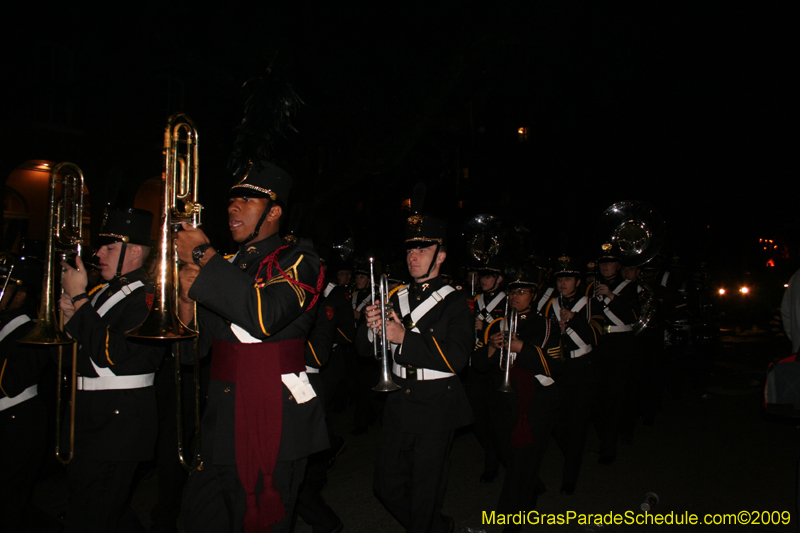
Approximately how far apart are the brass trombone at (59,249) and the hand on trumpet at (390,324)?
1.77 meters

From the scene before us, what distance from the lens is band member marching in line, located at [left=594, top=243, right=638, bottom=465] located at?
652cm

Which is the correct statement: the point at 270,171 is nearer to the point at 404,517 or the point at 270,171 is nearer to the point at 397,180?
the point at 404,517

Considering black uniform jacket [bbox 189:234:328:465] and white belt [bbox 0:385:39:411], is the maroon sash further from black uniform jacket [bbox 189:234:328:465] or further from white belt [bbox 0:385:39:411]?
white belt [bbox 0:385:39:411]

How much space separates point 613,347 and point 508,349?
3.20m

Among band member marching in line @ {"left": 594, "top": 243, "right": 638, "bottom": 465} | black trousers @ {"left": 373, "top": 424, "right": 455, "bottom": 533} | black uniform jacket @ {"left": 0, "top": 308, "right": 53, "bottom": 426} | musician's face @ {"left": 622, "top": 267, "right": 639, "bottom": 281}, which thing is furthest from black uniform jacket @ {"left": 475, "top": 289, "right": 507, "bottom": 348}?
black uniform jacket @ {"left": 0, "top": 308, "right": 53, "bottom": 426}

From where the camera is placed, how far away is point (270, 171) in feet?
9.87

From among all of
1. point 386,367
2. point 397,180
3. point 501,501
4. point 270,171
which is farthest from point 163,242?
point 397,180

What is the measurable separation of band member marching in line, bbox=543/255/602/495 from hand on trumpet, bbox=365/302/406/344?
221 centimetres

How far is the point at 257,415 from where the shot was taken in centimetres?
268

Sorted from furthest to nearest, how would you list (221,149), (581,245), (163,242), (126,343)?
(581,245) → (221,149) → (126,343) → (163,242)

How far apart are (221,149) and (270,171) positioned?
52.0 feet

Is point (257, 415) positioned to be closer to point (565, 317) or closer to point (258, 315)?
point (258, 315)

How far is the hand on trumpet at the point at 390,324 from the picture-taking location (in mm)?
3709

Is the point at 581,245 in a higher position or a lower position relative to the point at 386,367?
higher
